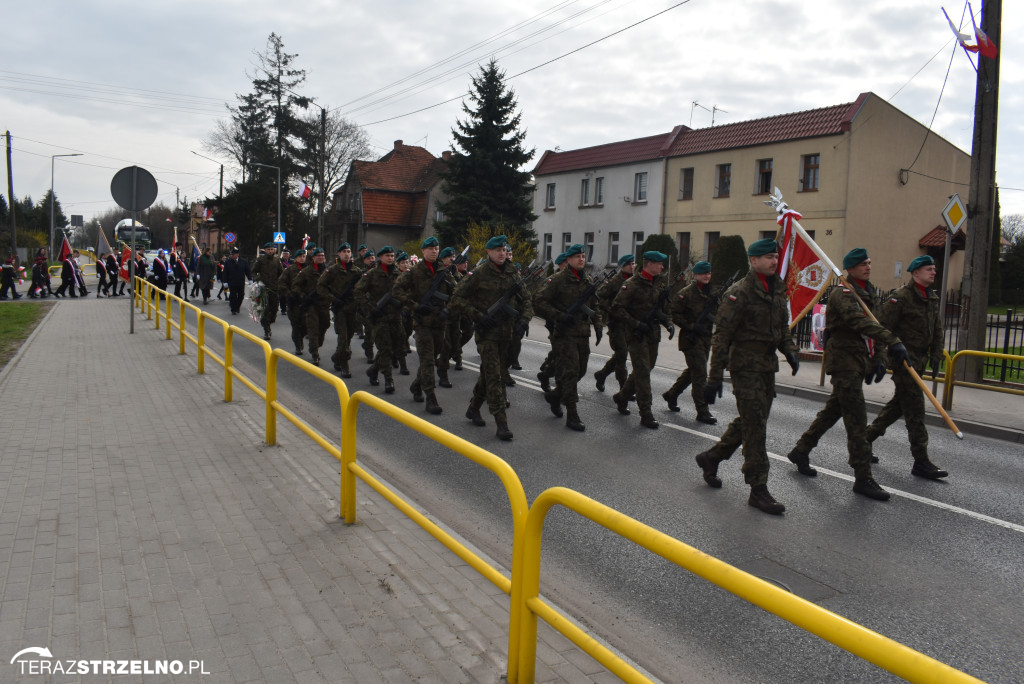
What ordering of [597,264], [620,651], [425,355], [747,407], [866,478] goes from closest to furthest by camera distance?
[620,651], [747,407], [866,478], [425,355], [597,264]

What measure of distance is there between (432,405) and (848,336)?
15.1 ft

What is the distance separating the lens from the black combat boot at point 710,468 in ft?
20.9

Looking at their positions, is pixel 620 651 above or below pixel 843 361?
below

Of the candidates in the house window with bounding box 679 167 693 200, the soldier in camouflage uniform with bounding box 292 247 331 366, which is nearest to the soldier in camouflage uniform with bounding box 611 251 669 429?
the soldier in camouflage uniform with bounding box 292 247 331 366

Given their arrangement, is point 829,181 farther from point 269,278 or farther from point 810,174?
point 269,278

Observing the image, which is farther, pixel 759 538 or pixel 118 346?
pixel 118 346

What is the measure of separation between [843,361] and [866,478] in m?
0.97

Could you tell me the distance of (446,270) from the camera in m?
9.90

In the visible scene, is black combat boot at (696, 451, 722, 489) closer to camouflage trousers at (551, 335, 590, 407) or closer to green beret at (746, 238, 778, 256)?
green beret at (746, 238, 778, 256)

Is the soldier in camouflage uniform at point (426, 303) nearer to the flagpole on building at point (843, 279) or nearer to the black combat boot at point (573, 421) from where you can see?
the black combat boot at point (573, 421)

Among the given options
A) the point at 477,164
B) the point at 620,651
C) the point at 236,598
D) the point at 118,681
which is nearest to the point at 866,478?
the point at 620,651

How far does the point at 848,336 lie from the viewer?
260 inches

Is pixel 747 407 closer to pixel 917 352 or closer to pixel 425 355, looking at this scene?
pixel 917 352

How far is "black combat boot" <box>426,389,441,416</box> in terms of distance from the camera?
907 cm
